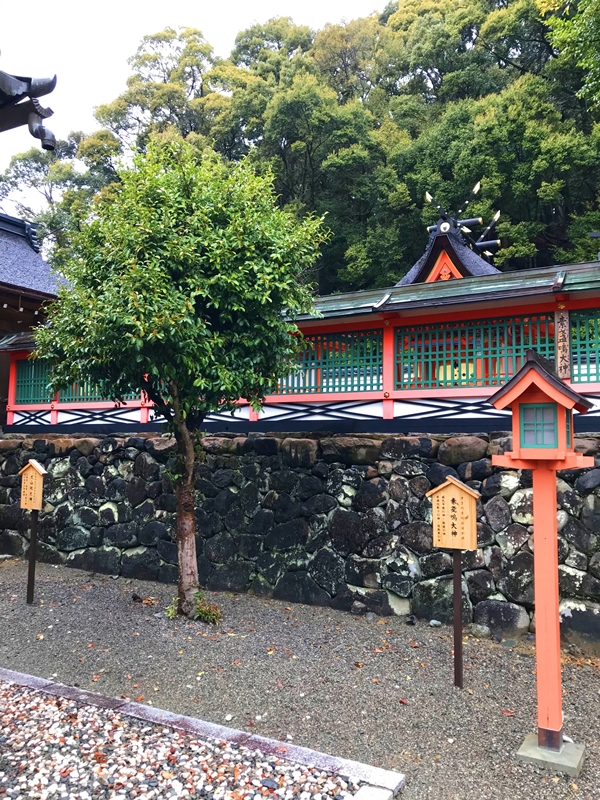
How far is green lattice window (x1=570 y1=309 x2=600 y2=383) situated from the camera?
19.5ft

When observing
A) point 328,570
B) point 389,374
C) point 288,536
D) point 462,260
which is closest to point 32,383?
point 288,536

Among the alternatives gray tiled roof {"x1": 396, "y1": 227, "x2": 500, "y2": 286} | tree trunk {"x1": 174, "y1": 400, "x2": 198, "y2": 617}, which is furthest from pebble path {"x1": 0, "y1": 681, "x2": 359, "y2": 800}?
gray tiled roof {"x1": 396, "y1": 227, "x2": 500, "y2": 286}

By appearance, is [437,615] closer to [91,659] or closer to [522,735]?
[522,735]

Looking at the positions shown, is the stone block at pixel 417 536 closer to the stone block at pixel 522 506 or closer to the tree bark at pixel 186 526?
the stone block at pixel 522 506

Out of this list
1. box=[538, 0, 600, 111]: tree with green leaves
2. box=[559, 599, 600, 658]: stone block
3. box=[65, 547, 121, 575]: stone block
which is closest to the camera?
box=[559, 599, 600, 658]: stone block

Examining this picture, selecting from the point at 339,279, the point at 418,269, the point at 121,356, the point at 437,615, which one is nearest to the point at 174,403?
the point at 121,356

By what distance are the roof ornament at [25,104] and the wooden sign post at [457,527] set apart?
4083 mm

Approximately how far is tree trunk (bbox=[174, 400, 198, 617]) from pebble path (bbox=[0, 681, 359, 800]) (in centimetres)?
226

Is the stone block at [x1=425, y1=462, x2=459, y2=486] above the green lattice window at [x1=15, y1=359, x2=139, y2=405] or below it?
below

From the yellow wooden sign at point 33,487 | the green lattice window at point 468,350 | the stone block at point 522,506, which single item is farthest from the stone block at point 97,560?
the stone block at point 522,506

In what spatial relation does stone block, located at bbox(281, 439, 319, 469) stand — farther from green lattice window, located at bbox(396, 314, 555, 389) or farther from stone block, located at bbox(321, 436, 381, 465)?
green lattice window, located at bbox(396, 314, 555, 389)

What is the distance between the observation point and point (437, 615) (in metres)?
6.25

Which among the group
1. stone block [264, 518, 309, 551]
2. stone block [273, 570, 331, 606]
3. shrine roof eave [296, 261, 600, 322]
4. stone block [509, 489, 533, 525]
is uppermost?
shrine roof eave [296, 261, 600, 322]

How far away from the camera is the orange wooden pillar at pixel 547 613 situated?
147 inches
